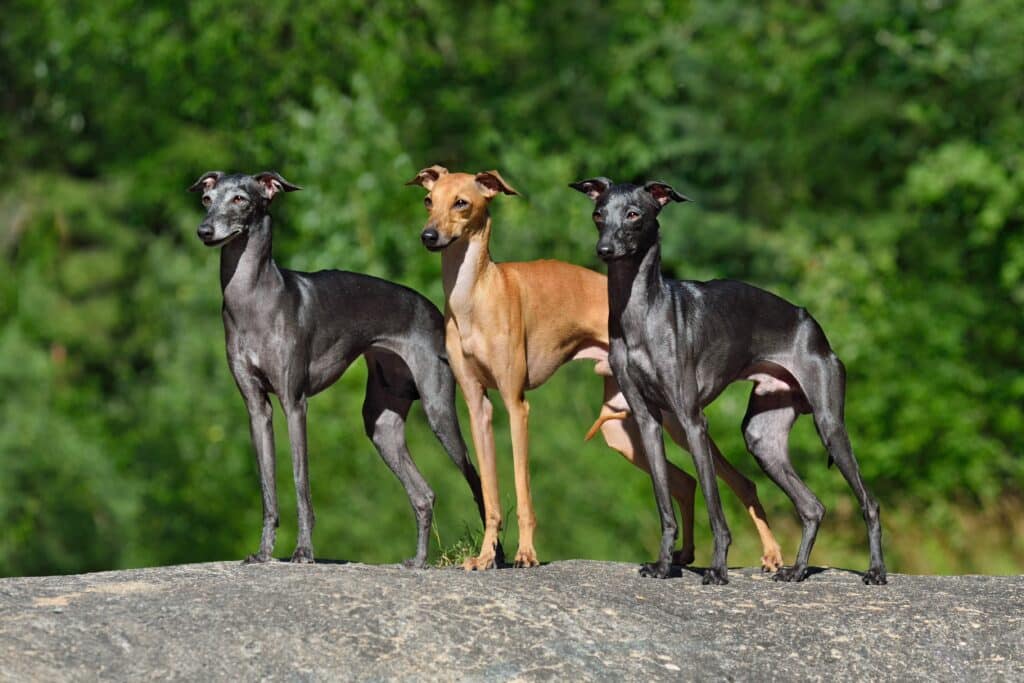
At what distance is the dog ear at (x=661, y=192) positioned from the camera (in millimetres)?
9568

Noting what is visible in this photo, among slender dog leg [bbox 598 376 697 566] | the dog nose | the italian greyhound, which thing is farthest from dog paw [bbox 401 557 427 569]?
the dog nose

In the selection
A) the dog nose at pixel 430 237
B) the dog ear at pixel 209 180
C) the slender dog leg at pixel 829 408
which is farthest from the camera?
the slender dog leg at pixel 829 408

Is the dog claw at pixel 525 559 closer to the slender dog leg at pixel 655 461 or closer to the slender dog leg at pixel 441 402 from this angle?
the slender dog leg at pixel 441 402

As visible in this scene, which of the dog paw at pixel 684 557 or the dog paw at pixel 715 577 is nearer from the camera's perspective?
the dog paw at pixel 715 577

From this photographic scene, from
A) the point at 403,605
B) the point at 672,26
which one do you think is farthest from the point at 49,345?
the point at 403,605

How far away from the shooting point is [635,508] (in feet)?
58.9

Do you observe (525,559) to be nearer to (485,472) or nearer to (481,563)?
(481,563)

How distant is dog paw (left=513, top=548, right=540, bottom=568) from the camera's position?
9.59 metres

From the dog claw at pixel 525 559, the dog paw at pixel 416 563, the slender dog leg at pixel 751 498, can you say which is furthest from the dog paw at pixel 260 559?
the slender dog leg at pixel 751 498

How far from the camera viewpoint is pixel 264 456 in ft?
31.7

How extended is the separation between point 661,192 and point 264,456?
2.58 m

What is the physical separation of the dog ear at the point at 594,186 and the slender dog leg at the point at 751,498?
1.37 metres

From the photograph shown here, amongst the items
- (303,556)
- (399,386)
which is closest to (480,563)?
(303,556)

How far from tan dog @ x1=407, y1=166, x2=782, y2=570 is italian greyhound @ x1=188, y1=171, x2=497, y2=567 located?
0.29m
